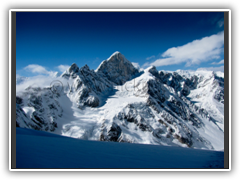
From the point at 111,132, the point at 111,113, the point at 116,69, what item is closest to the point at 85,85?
the point at 111,113

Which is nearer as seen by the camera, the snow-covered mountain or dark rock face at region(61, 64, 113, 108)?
the snow-covered mountain

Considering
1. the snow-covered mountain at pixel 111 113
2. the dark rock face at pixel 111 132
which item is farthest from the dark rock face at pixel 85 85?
the dark rock face at pixel 111 132

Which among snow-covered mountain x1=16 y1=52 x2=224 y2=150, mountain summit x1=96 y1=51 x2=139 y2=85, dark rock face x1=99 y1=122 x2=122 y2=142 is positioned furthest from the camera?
mountain summit x1=96 y1=51 x2=139 y2=85

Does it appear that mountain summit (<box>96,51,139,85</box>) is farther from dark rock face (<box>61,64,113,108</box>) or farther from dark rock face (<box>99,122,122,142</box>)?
dark rock face (<box>99,122,122,142</box>)

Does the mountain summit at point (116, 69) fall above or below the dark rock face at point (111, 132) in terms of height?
above

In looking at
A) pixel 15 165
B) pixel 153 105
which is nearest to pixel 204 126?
pixel 153 105

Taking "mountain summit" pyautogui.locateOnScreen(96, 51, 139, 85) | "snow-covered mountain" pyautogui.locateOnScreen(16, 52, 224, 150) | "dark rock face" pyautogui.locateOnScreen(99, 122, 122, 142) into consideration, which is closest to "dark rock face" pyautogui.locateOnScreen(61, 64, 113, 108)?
"snow-covered mountain" pyautogui.locateOnScreen(16, 52, 224, 150)

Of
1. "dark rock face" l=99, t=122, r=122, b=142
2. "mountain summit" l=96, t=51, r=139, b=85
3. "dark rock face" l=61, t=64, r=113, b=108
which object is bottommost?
"dark rock face" l=99, t=122, r=122, b=142

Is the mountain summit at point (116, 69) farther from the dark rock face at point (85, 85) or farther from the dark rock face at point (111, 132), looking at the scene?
the dark rock face at point (111, 132)
